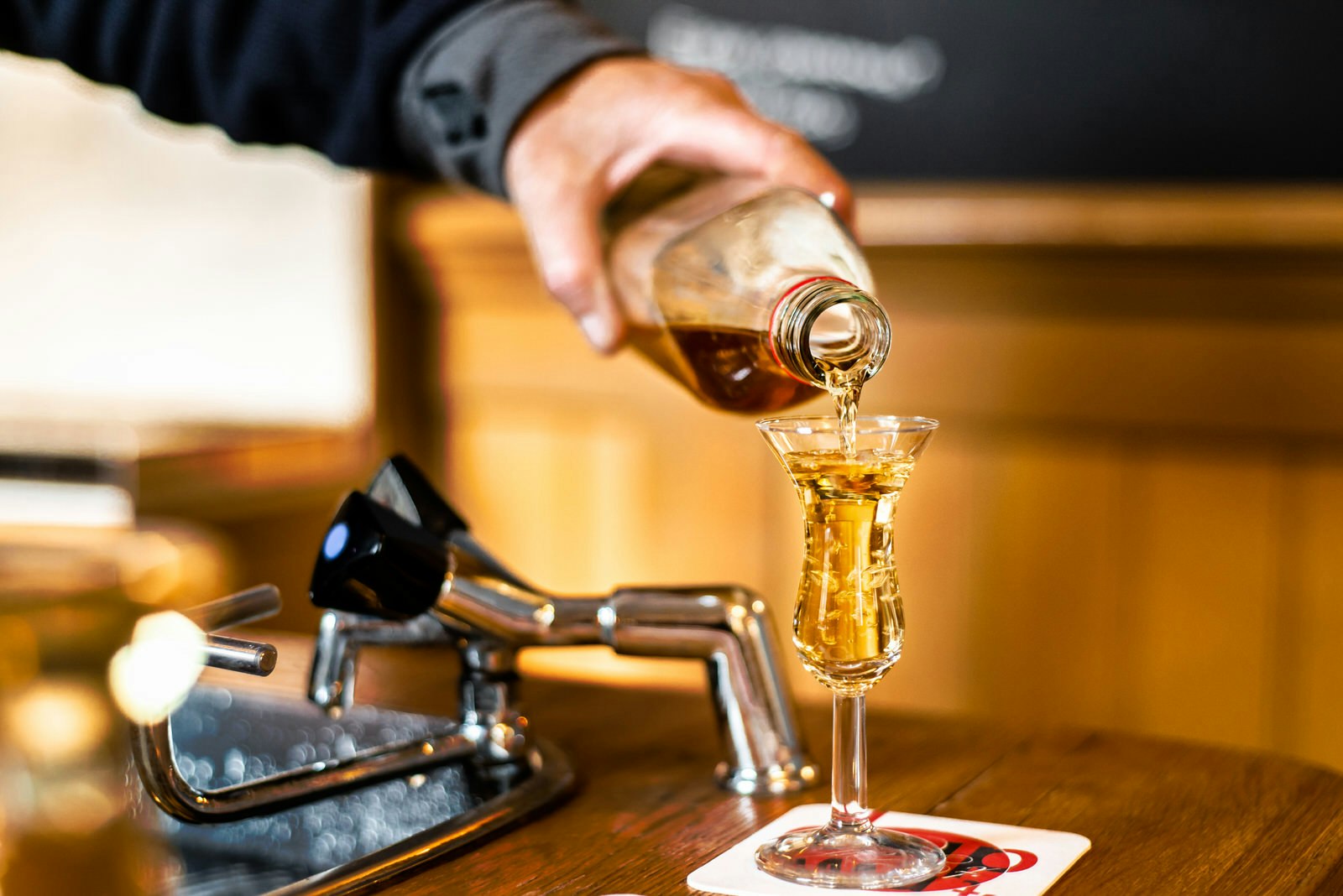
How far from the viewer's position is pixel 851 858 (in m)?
0.66

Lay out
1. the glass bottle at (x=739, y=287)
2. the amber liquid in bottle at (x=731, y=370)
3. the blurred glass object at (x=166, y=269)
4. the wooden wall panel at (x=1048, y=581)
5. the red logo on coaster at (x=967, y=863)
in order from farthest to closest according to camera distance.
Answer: the blurred glass object at (x=166, y=269)
the wooden wall panel at (x=1048, y=581)
the amber liquid in bottle at (x=731, y=370)
the glass bottle at (x=739, y=287)
the red logo on coaster at (x=967, y=863)

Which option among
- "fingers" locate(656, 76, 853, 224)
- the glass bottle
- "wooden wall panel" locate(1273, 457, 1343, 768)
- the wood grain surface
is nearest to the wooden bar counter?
the wood grain surface

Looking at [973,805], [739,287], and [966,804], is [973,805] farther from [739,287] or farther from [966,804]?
[739,287]

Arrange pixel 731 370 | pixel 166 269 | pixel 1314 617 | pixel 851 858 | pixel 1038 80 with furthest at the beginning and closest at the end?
pixel 166 269
pixel 1038 80
pixel 1314 617
pixel 731 370
pixel 851 858

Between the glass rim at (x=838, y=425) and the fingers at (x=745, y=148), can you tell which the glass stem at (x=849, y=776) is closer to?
the glass rim at (x=838, y=425)

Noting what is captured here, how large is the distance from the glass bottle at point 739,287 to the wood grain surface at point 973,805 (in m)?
0.22

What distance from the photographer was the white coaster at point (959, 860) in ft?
2.09

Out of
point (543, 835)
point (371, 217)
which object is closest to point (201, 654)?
point (543, 835)

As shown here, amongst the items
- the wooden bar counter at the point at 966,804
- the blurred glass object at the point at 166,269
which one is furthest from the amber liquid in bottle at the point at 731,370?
the blurred glass object at the point at 166,269

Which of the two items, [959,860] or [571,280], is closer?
[959,860]

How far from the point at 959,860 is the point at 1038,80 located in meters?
1.29

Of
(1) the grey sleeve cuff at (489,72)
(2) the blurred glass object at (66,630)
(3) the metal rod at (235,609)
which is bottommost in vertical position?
(2) the blurred glass object at (66,630)

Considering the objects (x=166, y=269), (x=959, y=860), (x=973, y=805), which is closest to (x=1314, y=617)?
(x=973, y=805)

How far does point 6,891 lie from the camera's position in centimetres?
139
